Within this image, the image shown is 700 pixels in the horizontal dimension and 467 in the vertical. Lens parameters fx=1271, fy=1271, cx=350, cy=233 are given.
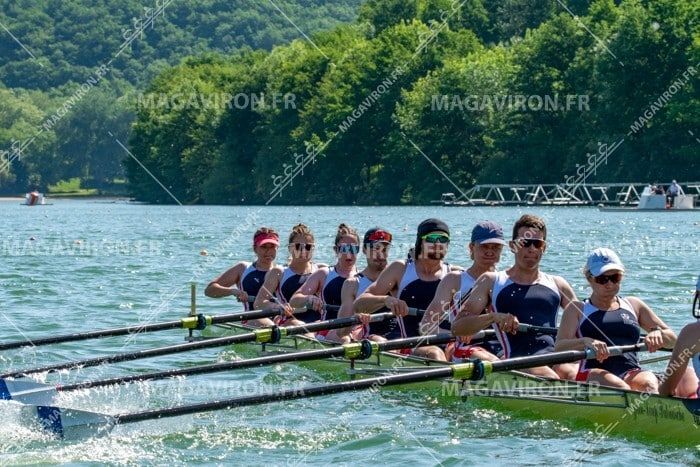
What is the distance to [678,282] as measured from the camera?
2373 cm

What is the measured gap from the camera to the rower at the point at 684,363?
8.82m

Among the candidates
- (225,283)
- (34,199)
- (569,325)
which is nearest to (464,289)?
(569,325)

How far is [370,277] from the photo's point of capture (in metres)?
13.8

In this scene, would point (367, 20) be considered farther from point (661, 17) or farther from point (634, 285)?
point (634, 285)

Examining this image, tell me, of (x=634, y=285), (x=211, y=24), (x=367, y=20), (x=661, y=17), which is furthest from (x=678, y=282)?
(x=211, y=24)

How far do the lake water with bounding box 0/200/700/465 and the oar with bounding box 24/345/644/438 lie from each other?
175mm

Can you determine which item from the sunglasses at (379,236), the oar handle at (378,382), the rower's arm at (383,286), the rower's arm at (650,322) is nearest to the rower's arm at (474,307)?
the oar handle at (378,382)

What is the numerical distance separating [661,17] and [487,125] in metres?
11.5

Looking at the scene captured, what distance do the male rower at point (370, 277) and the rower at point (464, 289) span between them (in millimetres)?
1368

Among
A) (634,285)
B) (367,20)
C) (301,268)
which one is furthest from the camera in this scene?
(367,20)

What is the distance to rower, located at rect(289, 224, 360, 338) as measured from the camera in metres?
14.4

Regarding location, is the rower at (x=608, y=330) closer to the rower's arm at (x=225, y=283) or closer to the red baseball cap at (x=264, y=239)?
the red baseball cap at (x=264, y=239)

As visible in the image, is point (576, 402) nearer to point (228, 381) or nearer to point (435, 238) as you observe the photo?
point (435, 238)

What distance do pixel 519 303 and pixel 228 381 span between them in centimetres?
375
